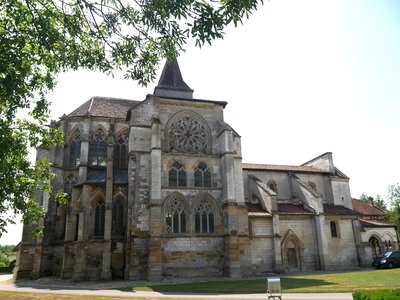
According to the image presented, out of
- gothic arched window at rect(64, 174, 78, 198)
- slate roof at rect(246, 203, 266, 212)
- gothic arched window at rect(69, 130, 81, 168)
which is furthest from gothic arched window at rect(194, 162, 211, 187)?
gothic arched window at rect(69, 130, 81, 168)

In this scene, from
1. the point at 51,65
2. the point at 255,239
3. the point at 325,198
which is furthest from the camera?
A: the point at 325,198

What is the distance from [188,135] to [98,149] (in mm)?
9296

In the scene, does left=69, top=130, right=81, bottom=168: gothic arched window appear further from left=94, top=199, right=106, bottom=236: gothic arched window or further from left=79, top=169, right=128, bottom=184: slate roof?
left=94, top=199, right=106, bottom=236: gothic arched window

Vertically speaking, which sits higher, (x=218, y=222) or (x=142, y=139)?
(x=142, y=139)

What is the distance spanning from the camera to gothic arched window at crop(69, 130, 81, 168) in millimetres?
30203

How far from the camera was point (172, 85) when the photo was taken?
3253 cm

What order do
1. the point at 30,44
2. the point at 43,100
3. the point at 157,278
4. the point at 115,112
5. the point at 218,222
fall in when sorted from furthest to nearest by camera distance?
the point at 115,112 → the point at 218,222 → the point at 157,278 → the point at 43,100 → the point at 30,44

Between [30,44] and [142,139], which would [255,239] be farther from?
[30,44]

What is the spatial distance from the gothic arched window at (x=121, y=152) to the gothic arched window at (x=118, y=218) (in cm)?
480

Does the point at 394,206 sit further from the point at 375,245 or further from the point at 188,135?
the point at 188,135

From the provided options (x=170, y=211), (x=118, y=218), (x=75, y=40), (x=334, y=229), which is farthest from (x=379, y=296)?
(x=334, y=229)

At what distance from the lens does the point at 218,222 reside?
2522 centimetres

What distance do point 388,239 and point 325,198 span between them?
7.78m

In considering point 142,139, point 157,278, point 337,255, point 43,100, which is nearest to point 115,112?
point 142,139
